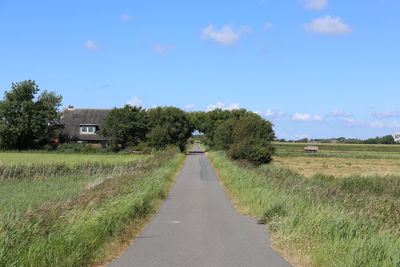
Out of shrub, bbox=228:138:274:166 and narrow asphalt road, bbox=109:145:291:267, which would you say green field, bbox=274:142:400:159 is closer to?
shrub, bbox=228:138:274:166

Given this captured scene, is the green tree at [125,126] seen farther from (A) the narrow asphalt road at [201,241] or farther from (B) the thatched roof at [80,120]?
(A) the narrow asphalt road at [201,241]

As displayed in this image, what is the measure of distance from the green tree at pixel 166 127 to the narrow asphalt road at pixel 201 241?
55.7m

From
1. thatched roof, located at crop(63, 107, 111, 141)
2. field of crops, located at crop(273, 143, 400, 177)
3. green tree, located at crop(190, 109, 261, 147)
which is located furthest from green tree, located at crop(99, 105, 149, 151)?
field of crops, located at crop(273, 143, 400, 177)

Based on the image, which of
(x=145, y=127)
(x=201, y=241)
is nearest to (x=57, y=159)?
(x=145, y=127)

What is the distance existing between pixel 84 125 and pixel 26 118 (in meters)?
12.1

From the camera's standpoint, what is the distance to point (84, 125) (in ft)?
270

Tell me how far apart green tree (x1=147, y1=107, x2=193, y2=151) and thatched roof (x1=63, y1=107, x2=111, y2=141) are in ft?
34.9

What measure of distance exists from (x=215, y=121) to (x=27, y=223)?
8767 centimetres

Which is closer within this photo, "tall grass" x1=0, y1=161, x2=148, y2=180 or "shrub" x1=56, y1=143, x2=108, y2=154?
"tall grass" x1=0, y1=161, x2=148, y2=180

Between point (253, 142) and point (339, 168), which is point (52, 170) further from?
point (339, 168)

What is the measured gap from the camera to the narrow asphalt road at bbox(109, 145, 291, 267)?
299 inches

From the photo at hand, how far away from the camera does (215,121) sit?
94938 mm

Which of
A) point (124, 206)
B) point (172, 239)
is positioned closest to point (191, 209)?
point (124, 206)

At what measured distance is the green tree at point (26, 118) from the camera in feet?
235
